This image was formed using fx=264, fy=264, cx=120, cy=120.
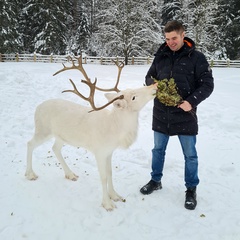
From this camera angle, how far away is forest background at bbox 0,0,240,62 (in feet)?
76.0

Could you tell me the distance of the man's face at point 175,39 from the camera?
319cm

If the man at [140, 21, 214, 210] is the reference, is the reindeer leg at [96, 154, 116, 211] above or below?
below

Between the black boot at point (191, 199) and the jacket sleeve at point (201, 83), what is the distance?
119 cm

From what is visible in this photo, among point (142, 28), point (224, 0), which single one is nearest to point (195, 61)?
point (142, 28)

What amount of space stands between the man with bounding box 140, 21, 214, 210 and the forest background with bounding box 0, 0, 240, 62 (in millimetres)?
20399

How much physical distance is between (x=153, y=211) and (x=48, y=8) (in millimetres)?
27532

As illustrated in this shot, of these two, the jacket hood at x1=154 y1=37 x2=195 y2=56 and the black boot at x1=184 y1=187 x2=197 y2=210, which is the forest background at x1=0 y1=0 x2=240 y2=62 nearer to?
the jacket hood at x1=154 y1=37 x2=195 y2=56

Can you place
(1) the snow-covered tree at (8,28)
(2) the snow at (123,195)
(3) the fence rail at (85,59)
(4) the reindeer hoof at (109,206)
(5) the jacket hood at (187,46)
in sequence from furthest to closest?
(1) the snow-covered tree at (8,28) → (3) the fence rail at (85,59) → (4) the reindeer hoof at (109,206) → (5) the jacket hood at (187,46) → (2) the snow at (123,195)

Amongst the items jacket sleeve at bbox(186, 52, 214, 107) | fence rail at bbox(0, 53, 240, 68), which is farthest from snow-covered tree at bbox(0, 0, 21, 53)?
jacket sleeve at bbox(186, 52, 214, 107)

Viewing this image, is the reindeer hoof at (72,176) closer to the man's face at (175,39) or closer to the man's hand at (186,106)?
the man's hand at (186,106)

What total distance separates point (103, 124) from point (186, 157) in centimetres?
118

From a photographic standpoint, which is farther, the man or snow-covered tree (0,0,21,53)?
snow-covered tree (0,0,21,53)

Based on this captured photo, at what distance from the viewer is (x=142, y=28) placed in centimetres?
2359

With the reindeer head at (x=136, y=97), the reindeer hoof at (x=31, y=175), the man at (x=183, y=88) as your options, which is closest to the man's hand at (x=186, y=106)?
the man at (x=183, y=88)
